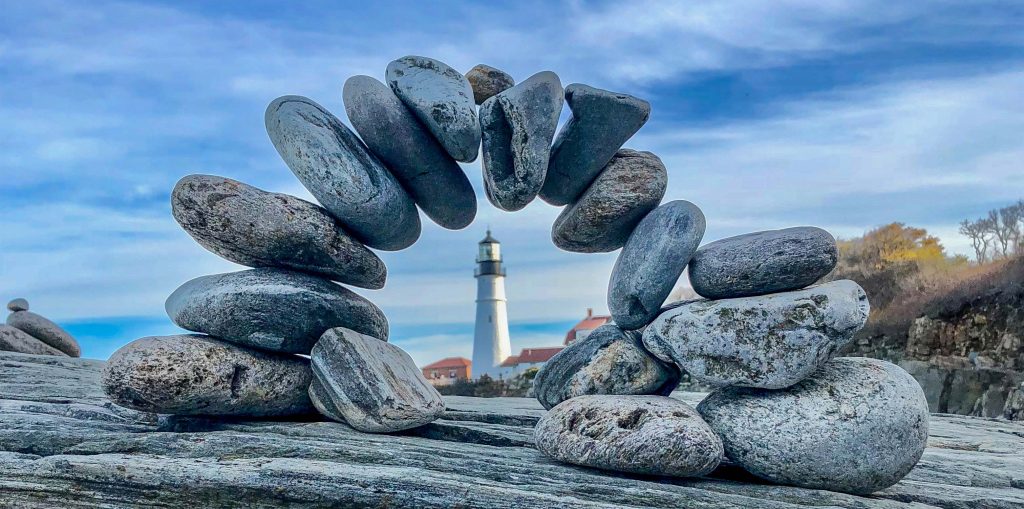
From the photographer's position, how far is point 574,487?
6.43 m

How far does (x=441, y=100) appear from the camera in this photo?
27.1 ft

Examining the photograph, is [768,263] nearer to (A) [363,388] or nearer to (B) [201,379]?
(A) [363,388]

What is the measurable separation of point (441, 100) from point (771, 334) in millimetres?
3785

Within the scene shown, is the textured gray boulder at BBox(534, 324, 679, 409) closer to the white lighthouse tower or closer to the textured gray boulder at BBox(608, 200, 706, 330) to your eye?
the textured gray boulder at BBox(608, 200, 706, 330)

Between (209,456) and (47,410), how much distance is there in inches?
136

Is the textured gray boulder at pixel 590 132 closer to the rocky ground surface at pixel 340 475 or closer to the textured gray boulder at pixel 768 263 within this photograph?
the textured gray boulder at pixel 768 263

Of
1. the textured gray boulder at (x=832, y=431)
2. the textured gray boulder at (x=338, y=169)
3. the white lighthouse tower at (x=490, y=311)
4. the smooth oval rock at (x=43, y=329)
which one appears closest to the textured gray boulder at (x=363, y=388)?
the textured gray boulder at (x=338, y=169)

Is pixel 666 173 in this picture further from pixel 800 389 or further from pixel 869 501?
pixel 869 501

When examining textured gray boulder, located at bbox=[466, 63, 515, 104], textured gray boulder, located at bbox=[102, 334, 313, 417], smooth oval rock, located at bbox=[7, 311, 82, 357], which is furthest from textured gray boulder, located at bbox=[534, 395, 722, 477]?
smooth oval rock, located at bbox=[7, 311, 82, 357]

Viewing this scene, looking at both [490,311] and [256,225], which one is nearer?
[256,225]

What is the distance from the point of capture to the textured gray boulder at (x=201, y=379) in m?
7.89

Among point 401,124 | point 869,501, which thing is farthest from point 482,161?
point 869,501

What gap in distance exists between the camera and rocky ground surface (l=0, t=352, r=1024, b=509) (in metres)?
6.28

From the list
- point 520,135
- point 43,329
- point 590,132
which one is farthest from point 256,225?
point 43,329
